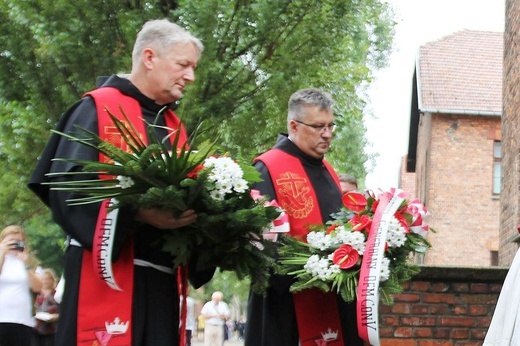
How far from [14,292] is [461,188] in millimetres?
26255

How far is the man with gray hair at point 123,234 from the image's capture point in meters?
4.80

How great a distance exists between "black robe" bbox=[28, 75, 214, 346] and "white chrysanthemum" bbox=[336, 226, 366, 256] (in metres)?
1.09

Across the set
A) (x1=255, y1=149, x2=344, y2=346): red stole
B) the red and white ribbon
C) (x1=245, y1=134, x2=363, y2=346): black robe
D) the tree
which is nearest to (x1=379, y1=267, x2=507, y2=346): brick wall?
(x1=255, y1=149, x2=344, y2=346): red stole

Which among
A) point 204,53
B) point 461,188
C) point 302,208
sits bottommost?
point 302,208

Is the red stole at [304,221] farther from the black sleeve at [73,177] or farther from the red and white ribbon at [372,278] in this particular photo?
the black sleeve at [73,177]

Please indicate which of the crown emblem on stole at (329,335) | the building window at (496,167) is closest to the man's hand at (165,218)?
the crown emblem on stole at (329,335)

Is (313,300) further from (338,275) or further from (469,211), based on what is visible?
(469,211)

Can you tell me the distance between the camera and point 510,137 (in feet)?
49.7

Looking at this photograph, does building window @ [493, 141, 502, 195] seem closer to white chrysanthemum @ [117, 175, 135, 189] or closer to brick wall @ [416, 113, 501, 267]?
brick wall @ [416, 113, 501, 267]

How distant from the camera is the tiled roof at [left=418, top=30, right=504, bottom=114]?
117 ft

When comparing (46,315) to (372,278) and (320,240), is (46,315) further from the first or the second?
(372,278)

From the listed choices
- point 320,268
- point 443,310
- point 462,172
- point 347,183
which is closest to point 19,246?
point 347,183

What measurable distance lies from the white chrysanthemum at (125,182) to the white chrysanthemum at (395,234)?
71.1 inches

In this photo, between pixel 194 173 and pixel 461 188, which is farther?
pixel 461 188
